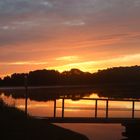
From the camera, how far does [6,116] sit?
2208cm

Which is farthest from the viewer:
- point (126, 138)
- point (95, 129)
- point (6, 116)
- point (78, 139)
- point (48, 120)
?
point (95, 129)

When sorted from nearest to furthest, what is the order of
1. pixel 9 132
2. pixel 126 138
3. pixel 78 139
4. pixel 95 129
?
1. pixel 9 132
2. pixel 78 139
3. pixel 126 138
4. pixel 95 129

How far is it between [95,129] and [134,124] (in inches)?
A: 132

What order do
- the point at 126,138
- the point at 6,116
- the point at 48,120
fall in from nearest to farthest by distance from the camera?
the point at 6,116 < the point at 48,120 < the point at 126,138

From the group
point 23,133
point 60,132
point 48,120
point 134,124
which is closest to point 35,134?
point 23,133

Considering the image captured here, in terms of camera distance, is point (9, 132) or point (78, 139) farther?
point (78, 139)

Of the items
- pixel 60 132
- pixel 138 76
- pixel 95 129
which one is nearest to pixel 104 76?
pixel 138 76

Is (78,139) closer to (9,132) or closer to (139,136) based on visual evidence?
(9,132)

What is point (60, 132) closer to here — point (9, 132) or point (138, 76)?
point (9, 132)

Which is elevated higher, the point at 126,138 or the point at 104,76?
the point at 104,76

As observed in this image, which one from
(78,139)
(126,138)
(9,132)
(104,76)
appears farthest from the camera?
(104,76)

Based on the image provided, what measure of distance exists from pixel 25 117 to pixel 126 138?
6085 millimetres

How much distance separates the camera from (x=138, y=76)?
430ft

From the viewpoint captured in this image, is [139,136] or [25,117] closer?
[25,117]
